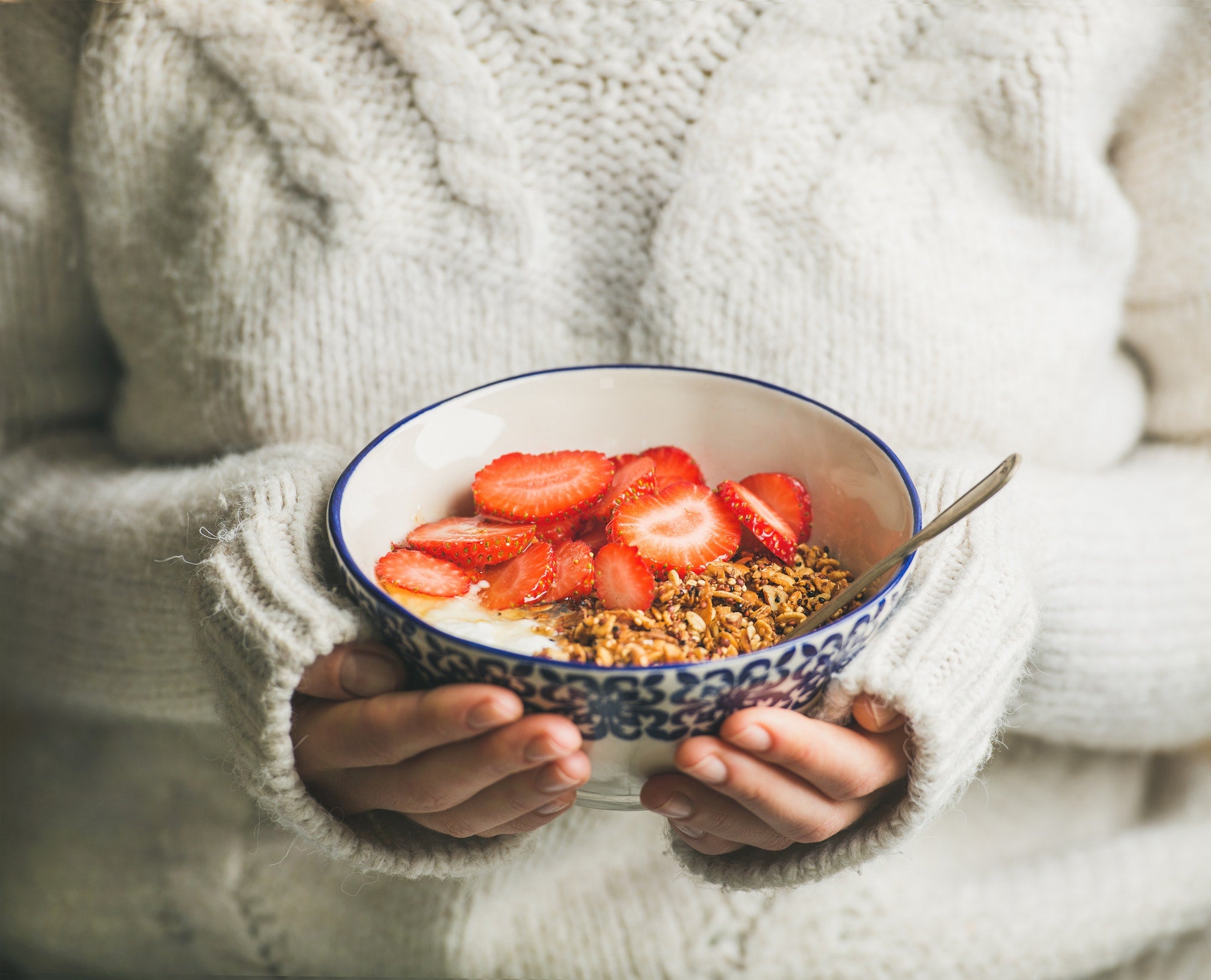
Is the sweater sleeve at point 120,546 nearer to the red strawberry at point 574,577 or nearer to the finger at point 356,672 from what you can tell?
the finger at point 356,672

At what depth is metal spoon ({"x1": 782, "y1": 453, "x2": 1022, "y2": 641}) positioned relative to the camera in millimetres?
465

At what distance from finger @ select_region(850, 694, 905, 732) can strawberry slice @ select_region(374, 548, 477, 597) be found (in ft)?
0.83

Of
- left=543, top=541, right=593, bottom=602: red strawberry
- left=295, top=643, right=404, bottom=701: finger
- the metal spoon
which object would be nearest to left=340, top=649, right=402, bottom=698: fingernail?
left=295, top=643, right=404, bottom=701: finger

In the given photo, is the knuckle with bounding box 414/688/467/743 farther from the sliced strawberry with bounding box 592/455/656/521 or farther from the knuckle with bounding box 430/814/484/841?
the sliced strawberry with bounding box 592/455/656/521

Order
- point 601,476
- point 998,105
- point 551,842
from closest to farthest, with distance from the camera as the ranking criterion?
point 601,476 → point 998,105 → point 551,842

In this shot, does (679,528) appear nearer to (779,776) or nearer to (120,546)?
(779,776)

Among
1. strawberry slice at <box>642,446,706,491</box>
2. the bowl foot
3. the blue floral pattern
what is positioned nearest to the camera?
the blue floral pattern

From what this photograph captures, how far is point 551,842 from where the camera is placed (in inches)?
33.2

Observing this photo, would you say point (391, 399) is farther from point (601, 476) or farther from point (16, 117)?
point (16, 117)

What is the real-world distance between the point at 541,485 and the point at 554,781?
0.23 m

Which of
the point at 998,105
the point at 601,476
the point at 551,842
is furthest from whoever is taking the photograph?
the point at 551,842

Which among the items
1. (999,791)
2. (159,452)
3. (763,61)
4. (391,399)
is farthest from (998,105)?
(159,452)

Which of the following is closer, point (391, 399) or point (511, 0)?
point (511, 0)

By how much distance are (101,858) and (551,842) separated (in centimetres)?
49
